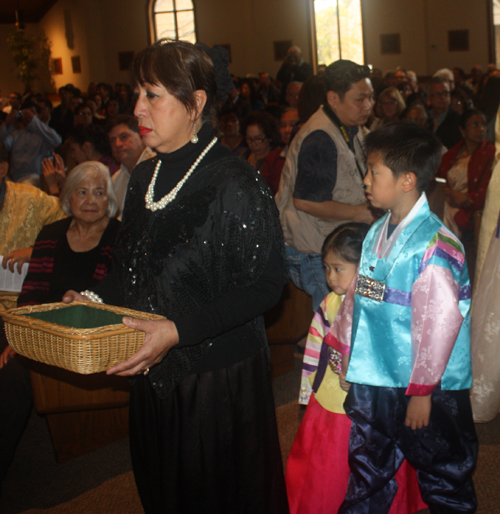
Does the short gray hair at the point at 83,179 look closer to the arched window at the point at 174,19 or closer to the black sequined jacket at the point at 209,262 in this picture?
the black sequined jacket at the point at 209,262

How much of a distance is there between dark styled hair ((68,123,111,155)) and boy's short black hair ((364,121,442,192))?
3173mm

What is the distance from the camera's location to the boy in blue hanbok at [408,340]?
5.52 feet

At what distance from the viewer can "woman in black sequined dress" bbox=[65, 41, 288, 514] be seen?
4.47 ft

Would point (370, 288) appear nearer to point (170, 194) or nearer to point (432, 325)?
point (432, 325)

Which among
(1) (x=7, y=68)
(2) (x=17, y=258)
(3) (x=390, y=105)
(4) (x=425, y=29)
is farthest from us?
(1) (x=7, y=68)

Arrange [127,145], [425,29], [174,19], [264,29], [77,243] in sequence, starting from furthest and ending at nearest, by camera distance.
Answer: [174,19] < [264,29] < [425,29] < [127,145] < [77,243]

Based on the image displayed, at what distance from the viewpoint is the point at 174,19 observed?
17094mm

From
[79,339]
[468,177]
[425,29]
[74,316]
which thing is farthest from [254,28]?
[79,339]

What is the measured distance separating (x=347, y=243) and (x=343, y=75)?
0.97 meters

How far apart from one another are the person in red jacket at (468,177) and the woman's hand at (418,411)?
109 inches

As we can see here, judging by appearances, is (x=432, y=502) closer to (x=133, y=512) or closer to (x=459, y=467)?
(x=459, y=467)

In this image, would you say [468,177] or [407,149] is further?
[468,177]

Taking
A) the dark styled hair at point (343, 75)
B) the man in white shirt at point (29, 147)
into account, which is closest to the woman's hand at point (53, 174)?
the man in white shirt at point (29, 147)

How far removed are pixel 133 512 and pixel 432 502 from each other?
118cm
